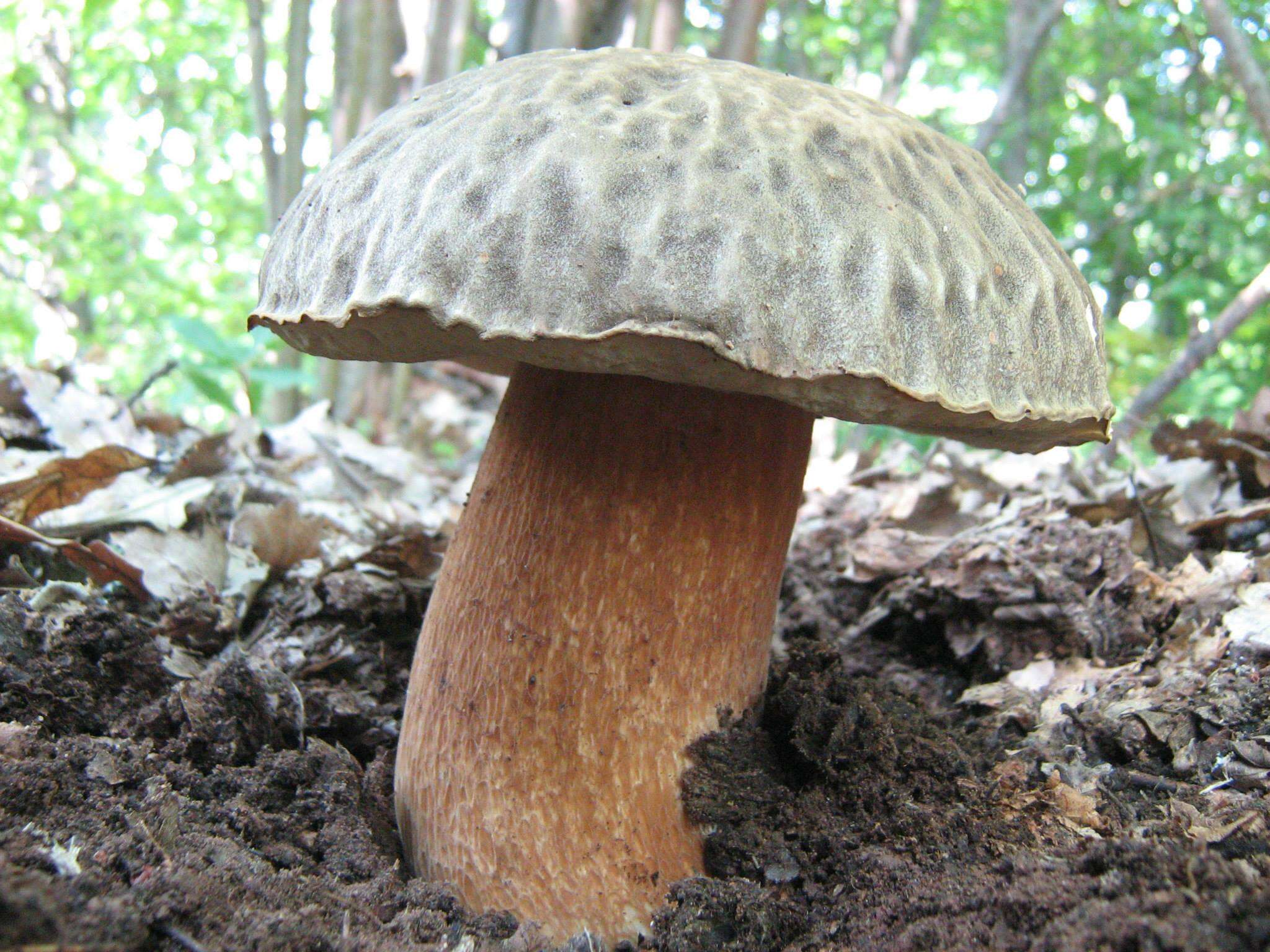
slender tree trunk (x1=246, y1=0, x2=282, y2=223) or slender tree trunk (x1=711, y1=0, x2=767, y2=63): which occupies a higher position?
slender tree trunk (x1=711, y1=0, x2=767, y2=63)

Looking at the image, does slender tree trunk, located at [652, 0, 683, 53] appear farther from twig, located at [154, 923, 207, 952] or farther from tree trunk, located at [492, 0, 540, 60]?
twig, located at [154, 923, 207, 952]

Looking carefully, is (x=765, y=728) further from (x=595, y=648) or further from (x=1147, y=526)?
(x=1147, y=526)

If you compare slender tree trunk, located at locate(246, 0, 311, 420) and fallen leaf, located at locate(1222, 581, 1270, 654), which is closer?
fallen leaf, located at locate(1222, 581, 1270, 654)

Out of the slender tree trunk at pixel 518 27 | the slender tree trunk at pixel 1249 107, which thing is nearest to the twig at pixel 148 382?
the slender tree trunk at pixel 518 27

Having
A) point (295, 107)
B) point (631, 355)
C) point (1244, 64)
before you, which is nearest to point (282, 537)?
point (631, 355)

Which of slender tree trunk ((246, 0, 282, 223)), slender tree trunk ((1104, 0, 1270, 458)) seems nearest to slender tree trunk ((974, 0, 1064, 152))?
slender tree trunk ((1104, 0, 1270, 458))

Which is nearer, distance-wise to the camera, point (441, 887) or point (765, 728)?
point (441, 887)

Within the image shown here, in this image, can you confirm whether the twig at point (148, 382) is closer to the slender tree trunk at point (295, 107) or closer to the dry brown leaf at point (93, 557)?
the dry brown leaf at point (93, 557)
